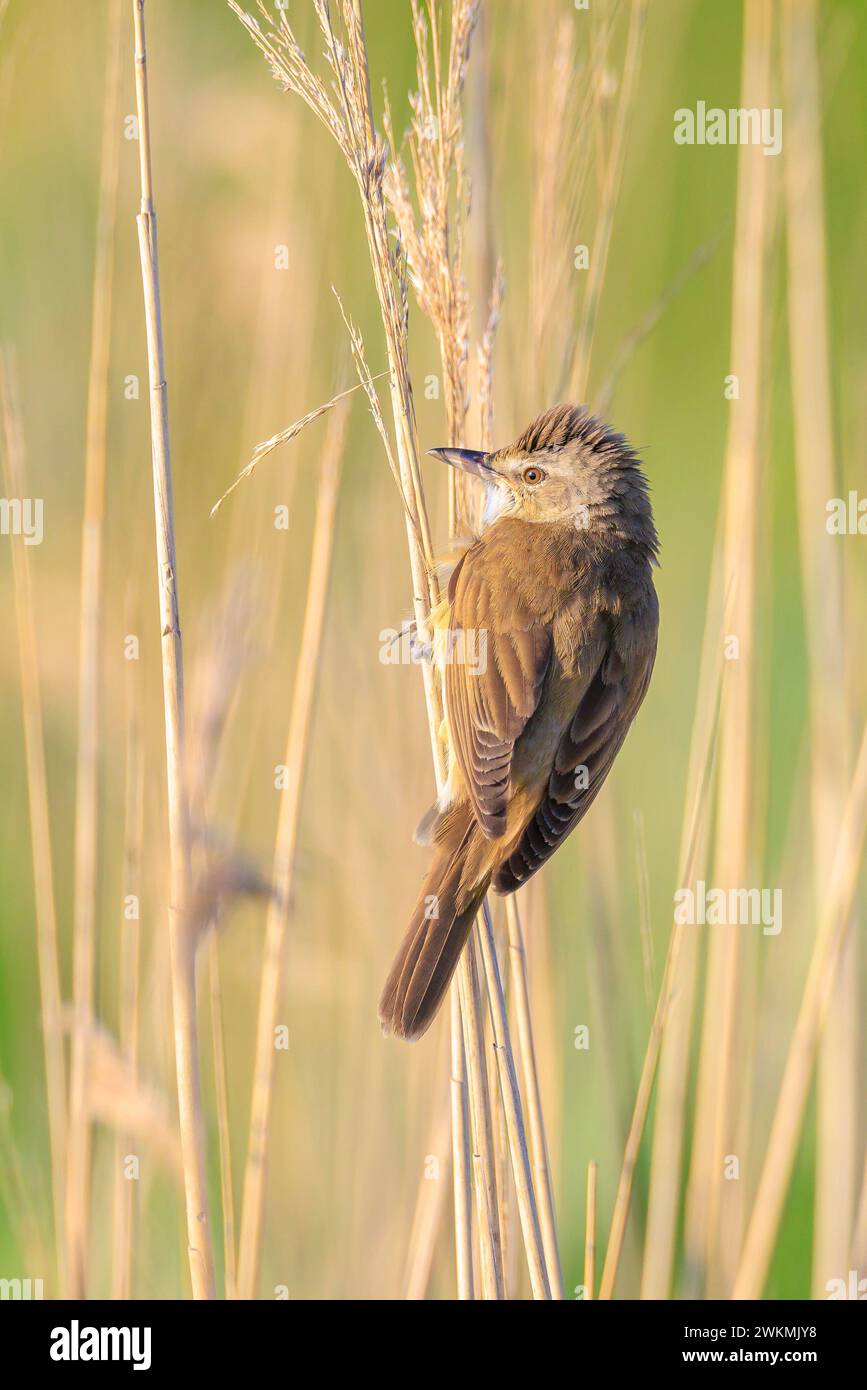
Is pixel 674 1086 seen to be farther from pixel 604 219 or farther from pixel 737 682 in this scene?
pixel 604 219

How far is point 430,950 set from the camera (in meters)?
2.62

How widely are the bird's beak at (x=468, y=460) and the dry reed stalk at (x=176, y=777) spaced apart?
27.1 inches

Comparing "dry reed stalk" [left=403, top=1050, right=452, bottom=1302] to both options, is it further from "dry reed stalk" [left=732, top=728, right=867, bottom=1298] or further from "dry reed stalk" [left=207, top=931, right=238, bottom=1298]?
"dry reed stalk" [left=732, top=728, right=867, bottom=1298]

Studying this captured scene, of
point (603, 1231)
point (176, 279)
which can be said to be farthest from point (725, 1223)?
point (176, 279)

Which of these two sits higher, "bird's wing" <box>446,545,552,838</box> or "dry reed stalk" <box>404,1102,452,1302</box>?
"bird's wing" <box>446,545,552,838</box>

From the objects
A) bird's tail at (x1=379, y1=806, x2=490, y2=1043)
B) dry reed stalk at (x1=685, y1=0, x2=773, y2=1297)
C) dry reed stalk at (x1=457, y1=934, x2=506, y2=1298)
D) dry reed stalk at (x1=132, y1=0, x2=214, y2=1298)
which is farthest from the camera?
dry reed stalk at (x1=685, y1=0, x2=773, y2=1297)

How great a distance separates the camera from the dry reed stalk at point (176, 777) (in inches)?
84.3

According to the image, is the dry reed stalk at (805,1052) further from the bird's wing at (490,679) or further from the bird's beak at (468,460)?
the bird's beak at (468,460)

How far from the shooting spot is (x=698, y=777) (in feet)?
9.13

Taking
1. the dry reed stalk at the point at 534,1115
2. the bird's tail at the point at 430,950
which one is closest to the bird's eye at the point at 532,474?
the bird's tail at the point at 430,950

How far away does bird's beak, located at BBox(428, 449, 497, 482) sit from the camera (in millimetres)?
2719

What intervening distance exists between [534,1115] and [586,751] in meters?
0.79

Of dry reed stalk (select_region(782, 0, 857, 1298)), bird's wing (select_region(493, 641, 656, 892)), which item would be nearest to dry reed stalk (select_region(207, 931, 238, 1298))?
bird's wing (select_region(493, 641, 656, 892))

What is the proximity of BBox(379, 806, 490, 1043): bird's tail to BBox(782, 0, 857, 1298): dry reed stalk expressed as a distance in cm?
101
